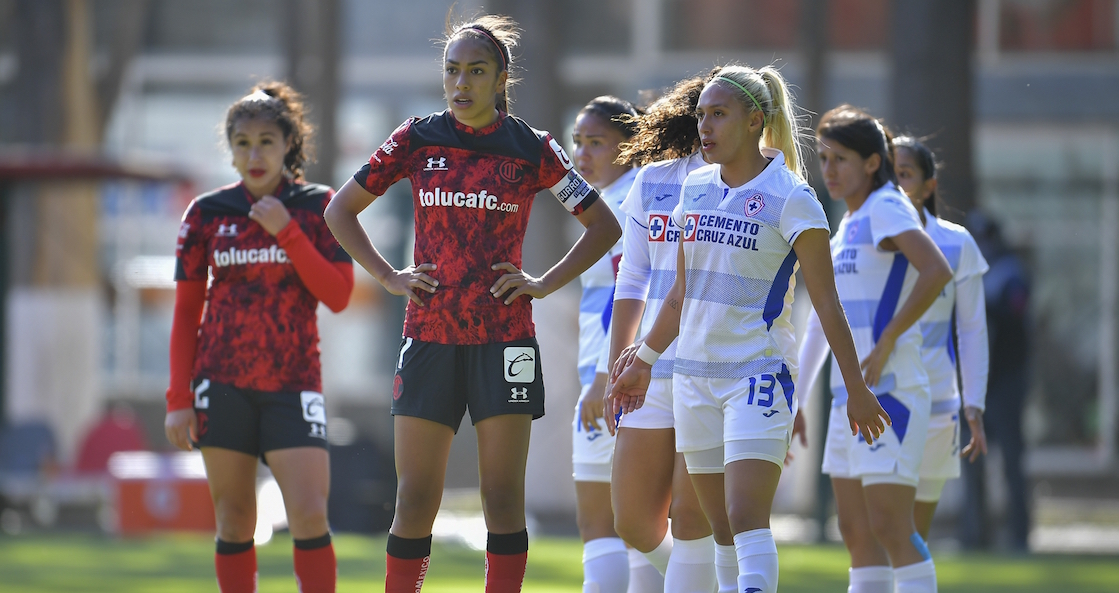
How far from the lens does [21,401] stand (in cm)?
1505

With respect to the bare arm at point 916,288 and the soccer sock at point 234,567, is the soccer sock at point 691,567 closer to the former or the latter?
the bare arm at point 916,288

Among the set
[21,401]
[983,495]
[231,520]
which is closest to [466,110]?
[231,520]

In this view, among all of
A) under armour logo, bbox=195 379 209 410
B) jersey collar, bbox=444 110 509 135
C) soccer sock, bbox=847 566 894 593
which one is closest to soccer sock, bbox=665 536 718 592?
soccer sock, bbox=847 566 894 593

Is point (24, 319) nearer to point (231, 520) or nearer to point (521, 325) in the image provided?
point (231, 520)

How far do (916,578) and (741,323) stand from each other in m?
1.55

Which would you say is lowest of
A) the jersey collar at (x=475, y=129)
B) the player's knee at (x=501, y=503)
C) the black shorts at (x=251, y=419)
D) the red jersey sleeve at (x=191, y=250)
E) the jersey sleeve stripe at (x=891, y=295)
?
the player's knee at (x=501, y=503)

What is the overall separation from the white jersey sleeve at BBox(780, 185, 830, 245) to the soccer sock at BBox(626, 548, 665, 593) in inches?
64.8

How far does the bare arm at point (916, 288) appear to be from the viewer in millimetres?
5609

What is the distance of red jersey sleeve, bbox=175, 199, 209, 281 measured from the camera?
5566 millimetres

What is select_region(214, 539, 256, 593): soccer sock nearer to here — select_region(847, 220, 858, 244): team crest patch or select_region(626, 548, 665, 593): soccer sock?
select_region(626, 548, 665, 593): soccer sock

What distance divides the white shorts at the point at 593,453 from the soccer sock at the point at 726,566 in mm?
893

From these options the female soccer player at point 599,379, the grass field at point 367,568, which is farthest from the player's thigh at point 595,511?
the grass field at point 367,568

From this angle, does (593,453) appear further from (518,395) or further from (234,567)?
(234,567)

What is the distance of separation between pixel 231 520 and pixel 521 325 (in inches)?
58.1
